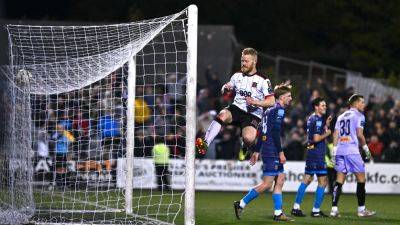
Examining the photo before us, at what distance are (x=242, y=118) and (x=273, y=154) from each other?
180 cm

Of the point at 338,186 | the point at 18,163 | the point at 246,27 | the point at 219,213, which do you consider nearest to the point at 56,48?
the point at 18,163

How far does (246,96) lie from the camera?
49.1ft

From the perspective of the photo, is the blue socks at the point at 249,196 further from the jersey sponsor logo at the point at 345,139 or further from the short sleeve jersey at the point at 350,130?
the jersey sponsor logo at the point at 345,139

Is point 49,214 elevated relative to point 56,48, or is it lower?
lower

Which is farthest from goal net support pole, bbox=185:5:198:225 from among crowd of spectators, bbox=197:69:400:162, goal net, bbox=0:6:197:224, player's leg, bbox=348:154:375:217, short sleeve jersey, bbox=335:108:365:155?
crowd of spectators, bbox=197:69:400:162

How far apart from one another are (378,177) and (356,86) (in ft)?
21.2

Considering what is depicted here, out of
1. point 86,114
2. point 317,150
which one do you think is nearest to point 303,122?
point 86,114

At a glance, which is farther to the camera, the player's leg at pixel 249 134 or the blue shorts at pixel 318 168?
the blue shorts at pixel 318 168

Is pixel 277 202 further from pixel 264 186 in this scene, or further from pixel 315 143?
pixel 315 143

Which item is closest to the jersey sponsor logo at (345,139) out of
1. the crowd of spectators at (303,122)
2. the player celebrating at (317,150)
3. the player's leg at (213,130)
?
the player celebrating at (317,150)

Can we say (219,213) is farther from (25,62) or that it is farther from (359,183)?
(25,62)

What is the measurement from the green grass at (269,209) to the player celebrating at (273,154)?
29cm

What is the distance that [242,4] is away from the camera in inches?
1991

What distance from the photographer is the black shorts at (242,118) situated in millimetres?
14992
